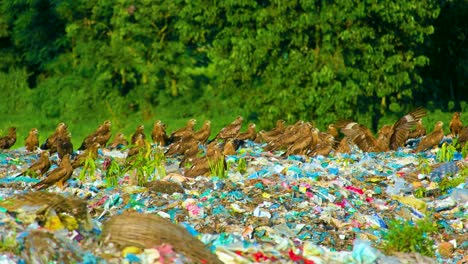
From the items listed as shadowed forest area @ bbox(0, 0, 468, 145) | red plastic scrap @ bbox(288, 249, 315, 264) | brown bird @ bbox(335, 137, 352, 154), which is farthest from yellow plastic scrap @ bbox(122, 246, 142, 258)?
shadowed forest area @ bbox(0, 0, 468, 145)

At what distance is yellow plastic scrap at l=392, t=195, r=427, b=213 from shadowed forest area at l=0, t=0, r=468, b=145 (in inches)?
533

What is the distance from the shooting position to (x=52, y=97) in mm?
37812

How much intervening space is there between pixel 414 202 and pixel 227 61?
641 inches

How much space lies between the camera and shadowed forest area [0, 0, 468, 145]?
29156mm

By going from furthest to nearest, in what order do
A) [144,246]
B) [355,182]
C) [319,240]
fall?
A: [355,182] → [319,240] → [144,246]

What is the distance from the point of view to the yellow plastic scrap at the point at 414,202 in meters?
14.6

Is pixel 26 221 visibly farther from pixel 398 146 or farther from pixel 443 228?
pixel 398 146

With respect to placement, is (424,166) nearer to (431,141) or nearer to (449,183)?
(449,183)

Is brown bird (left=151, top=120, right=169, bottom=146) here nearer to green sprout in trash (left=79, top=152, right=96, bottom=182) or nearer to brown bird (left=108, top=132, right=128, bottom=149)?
brown bird (left=108, top=132, right=128, bottom=149)

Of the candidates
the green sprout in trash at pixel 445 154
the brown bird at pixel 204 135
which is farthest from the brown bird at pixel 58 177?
the brown bird at pixel 204 135

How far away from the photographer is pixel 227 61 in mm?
30609

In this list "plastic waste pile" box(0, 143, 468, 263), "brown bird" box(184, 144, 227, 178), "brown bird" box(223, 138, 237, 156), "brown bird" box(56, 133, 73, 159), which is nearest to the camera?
"plastic waste pile" box(0, 143, 468, 263)

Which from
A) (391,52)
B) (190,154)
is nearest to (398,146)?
(190,154)

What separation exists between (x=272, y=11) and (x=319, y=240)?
17145 millimetres
